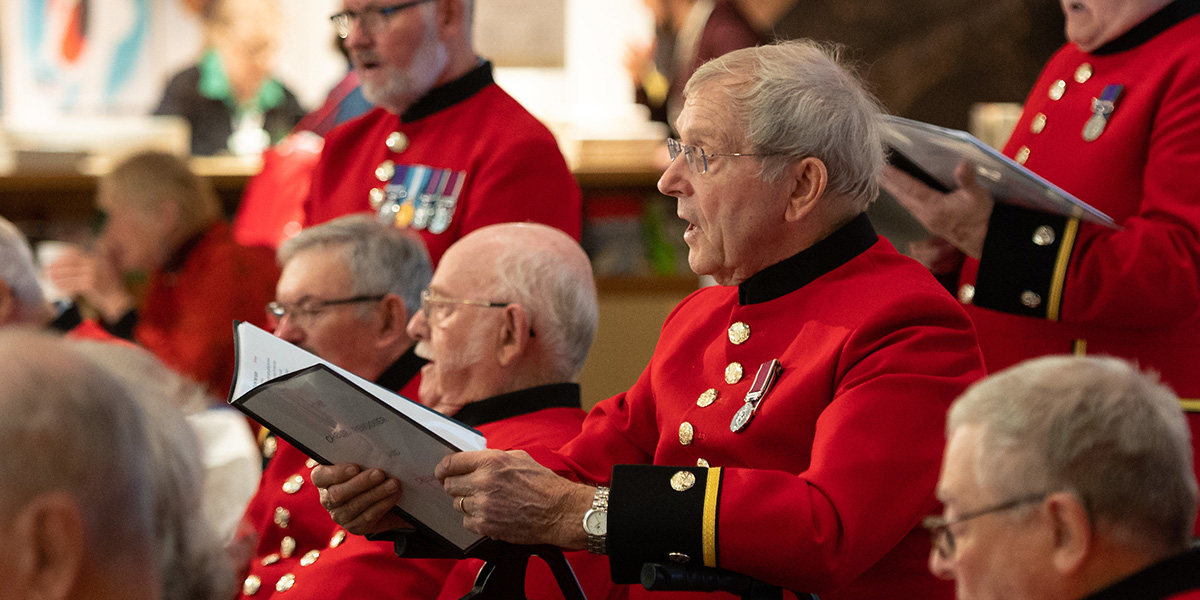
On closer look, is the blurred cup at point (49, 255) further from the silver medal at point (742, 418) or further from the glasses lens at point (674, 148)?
the silver medal at point (742, 418)

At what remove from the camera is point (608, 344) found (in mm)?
5023

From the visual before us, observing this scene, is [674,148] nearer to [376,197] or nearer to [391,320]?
[391,320]

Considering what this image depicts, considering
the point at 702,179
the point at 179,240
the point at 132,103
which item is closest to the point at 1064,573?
the point at 702,179

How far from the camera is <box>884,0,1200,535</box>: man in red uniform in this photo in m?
2.13

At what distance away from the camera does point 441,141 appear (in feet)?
10.1

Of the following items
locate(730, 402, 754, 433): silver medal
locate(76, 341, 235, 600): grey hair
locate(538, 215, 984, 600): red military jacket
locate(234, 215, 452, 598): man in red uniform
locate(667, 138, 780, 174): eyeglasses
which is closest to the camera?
locate(76, 341, 235, 600): grey hair

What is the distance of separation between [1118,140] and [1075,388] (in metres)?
1.10

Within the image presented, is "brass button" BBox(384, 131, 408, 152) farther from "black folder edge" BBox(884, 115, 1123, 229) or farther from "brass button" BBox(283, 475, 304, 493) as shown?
"black folder edge" BBox(884, 115, 1123, 229)

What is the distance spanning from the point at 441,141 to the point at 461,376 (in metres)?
0.80

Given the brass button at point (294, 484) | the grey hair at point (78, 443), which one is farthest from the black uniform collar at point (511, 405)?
the grey hair at point (78, 443)

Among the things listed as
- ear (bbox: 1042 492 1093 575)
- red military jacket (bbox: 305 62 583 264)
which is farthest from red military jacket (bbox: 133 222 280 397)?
ear (bbox: 1042 492 1093 575)

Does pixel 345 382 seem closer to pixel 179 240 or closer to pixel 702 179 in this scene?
pixel 702 179

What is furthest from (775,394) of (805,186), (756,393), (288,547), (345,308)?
(345,308)

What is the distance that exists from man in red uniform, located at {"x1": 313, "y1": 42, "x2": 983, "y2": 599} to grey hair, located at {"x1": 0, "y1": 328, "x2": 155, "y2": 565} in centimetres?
75
